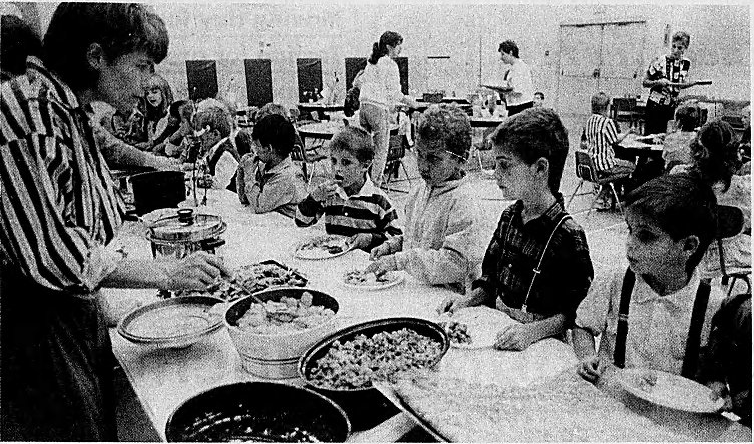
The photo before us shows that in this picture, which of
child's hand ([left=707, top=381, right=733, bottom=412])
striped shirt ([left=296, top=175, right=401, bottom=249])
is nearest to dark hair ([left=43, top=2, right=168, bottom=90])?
striped shirt ([left=296, top=175, right=401, bottom=249])

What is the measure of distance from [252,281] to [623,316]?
0.89 metres

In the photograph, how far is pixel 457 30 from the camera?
856 cm

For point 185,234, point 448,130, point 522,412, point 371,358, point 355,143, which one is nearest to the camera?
point 522,412

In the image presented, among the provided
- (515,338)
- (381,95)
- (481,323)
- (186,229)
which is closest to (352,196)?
(186,229)

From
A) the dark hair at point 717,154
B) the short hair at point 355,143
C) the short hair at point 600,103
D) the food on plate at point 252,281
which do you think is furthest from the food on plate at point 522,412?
the short hair at point 600,103

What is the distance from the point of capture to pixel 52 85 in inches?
44.3

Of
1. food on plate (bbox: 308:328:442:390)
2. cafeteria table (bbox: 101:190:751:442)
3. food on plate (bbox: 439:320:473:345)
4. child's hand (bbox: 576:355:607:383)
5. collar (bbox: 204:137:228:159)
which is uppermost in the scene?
collar (bbox: 204:137:228:159)

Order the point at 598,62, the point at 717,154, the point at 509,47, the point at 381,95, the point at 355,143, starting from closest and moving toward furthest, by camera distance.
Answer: the point at 355,143, the point at 717,154, the point at 381,95, the point at 509,47, the point at 598,62

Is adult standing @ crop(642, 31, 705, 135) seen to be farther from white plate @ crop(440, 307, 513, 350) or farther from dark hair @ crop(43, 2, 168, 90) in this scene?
dark hair @ crop(43, 2, 168, 90)

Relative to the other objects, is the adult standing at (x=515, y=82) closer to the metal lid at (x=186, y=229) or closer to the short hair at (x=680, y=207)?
the metal lid at (x=186, y=229)

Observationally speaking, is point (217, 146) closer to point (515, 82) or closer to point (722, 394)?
point (722, 394)

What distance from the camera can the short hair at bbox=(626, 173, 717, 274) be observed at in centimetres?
113

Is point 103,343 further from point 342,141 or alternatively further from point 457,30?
point 457,30

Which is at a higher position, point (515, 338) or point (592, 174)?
point (515, 338)
